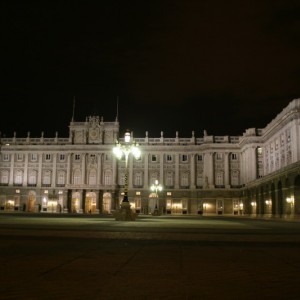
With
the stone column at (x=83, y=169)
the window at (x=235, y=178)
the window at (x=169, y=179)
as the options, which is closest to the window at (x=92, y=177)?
the stone column at (x=83, y=169)

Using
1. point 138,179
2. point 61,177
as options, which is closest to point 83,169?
point 61,177

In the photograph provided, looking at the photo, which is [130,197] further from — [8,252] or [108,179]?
[8,252]

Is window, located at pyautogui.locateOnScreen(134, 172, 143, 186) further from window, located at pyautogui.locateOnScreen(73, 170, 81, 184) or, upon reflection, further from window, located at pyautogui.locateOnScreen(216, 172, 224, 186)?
window, located at pyautogui.locateOnScreen(216, 172, 224, 186)

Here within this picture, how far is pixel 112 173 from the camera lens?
343 feet

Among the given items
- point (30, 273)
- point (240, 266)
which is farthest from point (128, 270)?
point (240, 266)

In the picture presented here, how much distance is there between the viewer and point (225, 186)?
3954 inches

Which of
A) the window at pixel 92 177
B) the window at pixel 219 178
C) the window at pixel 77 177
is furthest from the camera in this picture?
the window at pixel 77 177

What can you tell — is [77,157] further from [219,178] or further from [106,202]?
[219,178]

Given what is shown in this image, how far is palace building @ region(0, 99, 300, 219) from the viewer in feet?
332

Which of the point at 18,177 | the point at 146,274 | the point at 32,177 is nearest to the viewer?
the point at 146,274

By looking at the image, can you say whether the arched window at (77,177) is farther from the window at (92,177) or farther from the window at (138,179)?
the window at (138,179)

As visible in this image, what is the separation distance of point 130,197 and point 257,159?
1221 inches

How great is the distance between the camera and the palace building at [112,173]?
101 meters

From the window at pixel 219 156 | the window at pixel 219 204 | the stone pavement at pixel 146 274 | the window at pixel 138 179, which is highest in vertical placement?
the window at pixel 219 156
